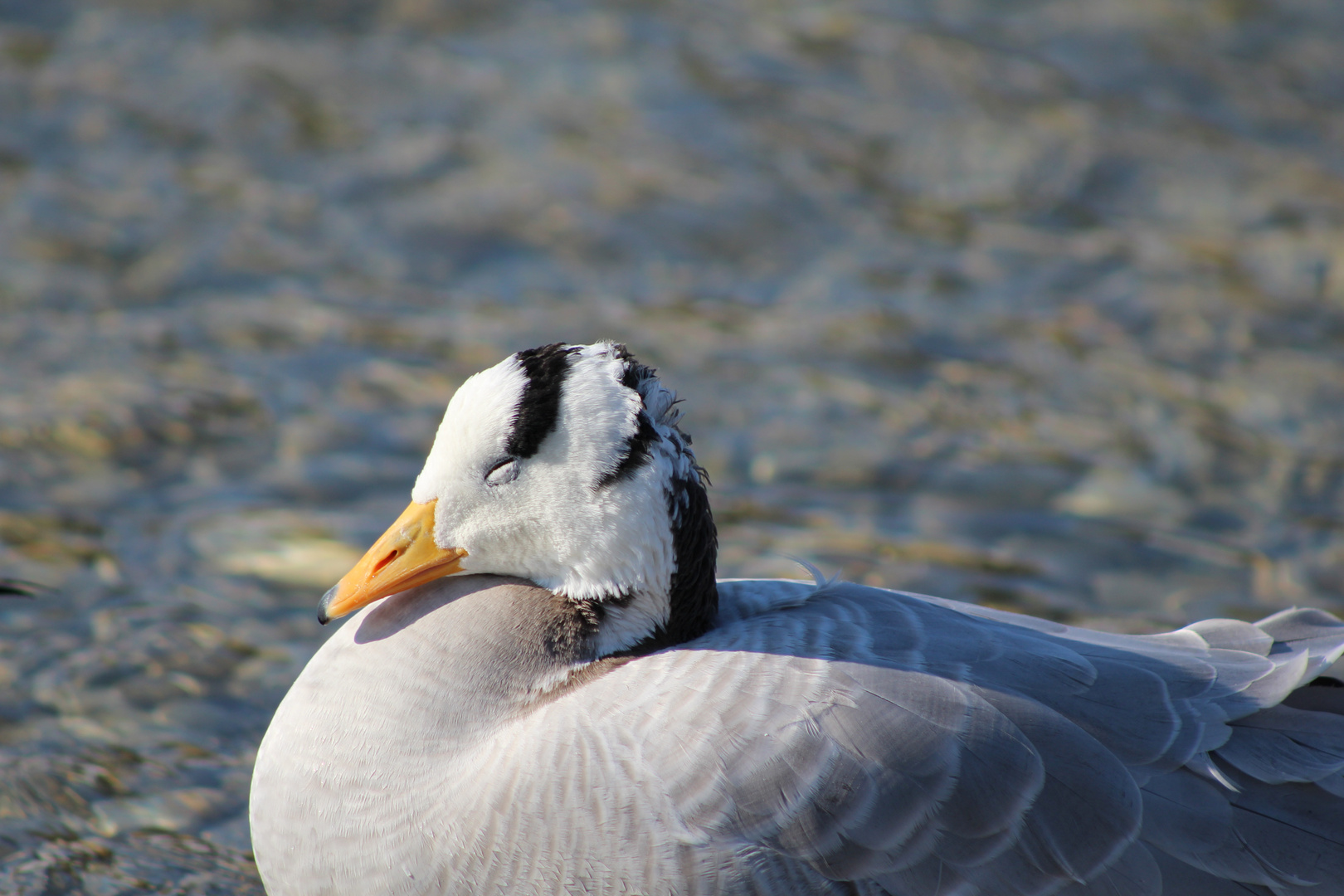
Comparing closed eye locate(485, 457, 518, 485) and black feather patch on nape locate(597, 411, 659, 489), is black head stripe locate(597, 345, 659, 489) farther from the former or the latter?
closed eye locate(485, 457, 518, 485)

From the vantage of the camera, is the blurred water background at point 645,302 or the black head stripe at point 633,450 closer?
the black head stripe at point 633,450

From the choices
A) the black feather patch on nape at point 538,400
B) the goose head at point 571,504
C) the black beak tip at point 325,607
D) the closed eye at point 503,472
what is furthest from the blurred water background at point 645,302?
the black feather patch on nape at point 538,400

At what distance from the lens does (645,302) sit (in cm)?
852

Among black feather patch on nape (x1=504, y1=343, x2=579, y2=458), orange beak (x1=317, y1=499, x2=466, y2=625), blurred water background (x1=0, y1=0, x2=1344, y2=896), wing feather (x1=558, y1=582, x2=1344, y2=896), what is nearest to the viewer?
wing feather (x1=558, y1=582, x2=1344, y2=896)

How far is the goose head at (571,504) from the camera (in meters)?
3.93

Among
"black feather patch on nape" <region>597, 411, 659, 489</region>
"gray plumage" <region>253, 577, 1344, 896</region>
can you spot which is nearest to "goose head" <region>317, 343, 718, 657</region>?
"black feather patch on nape" <region>597, 411, 659, 489</region>

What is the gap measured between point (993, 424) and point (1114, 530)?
1.02 meters

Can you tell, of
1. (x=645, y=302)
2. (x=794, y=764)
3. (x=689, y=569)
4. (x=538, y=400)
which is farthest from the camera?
(x=645, y=302)

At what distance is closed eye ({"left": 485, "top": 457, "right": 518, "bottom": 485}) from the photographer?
400cm

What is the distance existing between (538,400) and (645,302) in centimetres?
468

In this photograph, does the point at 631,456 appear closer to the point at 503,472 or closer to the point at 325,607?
the point at 503,472

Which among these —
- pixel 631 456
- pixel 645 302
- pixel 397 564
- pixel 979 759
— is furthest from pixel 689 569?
pixel 645 302

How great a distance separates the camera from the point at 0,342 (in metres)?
7.56

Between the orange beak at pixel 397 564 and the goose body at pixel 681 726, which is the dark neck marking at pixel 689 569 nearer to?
the goose body at pixel 681 726
